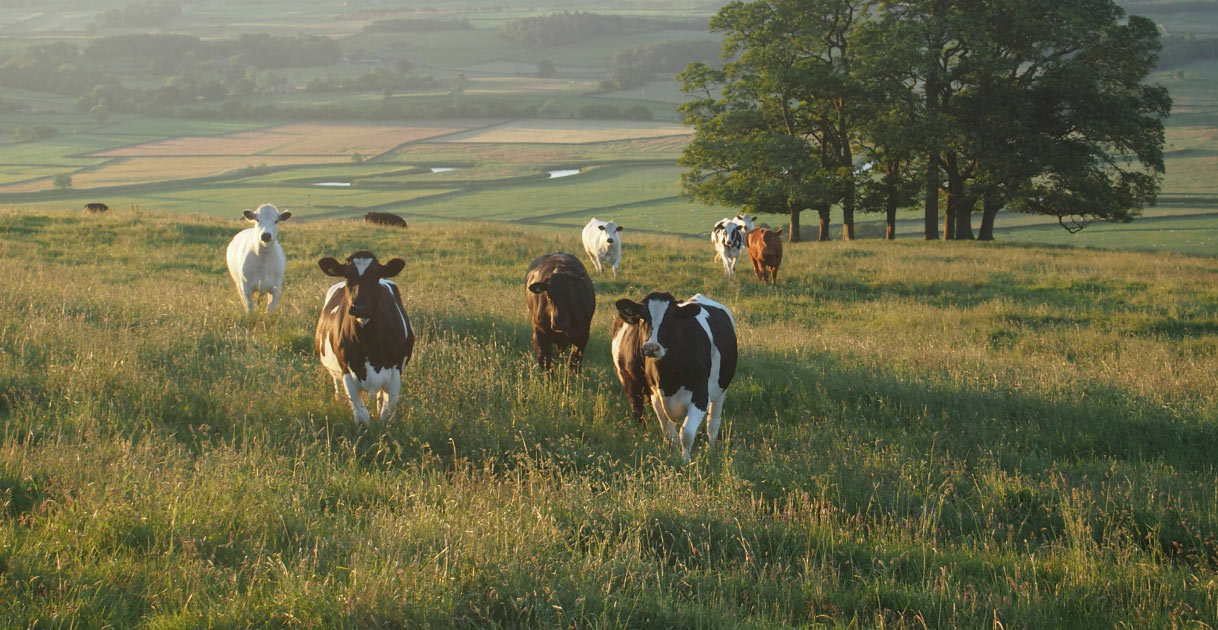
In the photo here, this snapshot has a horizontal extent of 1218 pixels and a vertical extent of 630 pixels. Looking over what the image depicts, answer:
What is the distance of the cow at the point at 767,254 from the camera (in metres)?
20.8

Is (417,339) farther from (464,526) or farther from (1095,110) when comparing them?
(1095,110)

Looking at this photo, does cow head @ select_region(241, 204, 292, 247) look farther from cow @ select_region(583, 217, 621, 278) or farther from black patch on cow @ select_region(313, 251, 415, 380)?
cow @ select_region(583, 217, 621, 278)

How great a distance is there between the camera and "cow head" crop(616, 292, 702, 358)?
7.96 m

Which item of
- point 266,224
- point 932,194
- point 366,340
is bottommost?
point 932,194

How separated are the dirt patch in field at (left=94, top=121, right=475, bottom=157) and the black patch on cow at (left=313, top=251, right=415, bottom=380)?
8044cm

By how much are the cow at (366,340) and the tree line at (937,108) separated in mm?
25404

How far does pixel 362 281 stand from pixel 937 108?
2810 cm

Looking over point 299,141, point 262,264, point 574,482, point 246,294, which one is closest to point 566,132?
point 299,141

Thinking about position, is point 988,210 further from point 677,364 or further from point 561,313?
point 677,364

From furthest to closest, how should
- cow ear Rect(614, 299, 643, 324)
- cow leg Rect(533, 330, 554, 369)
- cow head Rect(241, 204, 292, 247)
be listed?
cow head Rect(241, 204, 292, 247)
cow leg Rect(533, 330, 554, 369)
cow ear Rect(614, 299, 643, 324)

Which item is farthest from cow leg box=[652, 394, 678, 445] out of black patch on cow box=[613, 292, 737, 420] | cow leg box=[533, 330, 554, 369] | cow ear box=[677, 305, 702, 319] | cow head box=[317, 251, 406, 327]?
cow head box=[317, 251, 406, 327]

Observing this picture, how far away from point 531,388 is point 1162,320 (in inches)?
473

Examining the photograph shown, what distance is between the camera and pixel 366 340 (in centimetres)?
852

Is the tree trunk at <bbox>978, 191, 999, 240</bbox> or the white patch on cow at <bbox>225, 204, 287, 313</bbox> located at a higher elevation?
the white patch on cow at <bbox>225, 204, 287, 313</bbox>
